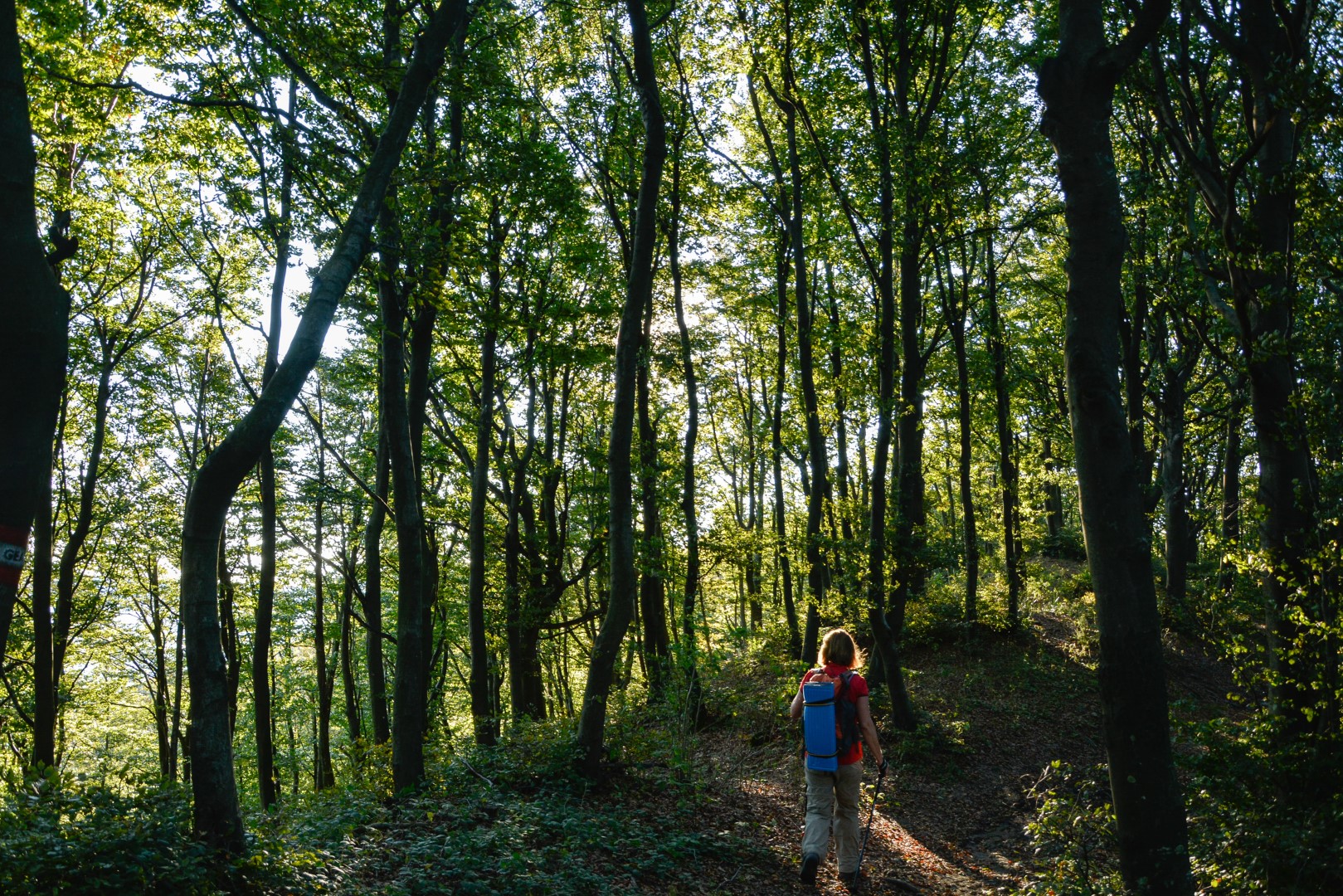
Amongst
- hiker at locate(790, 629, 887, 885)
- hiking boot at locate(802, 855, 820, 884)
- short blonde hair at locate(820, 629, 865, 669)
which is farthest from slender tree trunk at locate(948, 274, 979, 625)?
hiking boot at locate(802, 855, 820, 884)

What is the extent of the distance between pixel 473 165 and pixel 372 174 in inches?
165

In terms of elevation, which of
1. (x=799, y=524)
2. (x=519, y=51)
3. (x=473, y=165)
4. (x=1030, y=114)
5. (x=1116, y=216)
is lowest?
(x=799, y=524)

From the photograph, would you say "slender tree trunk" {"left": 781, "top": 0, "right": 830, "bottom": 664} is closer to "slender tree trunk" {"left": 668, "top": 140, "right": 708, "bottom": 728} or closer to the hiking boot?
"slender tree trunk" {"left": 668, "top": 140, "right": 708, "bottom": 728}

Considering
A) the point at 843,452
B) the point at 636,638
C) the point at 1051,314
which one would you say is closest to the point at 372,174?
the point at 636,638

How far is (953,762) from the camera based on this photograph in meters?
11.6

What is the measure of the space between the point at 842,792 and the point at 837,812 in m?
0.26

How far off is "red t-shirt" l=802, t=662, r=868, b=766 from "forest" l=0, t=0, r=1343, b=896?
1.13 m

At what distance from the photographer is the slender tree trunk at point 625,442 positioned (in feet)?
29.0

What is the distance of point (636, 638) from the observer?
642 inches

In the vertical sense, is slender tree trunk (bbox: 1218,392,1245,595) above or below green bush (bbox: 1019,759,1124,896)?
above

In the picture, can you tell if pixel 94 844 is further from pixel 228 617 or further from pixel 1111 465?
pixel 228 617

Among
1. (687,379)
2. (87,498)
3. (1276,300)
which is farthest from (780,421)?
(87,498)

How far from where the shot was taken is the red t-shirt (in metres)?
6.76

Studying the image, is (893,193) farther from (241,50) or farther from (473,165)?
(241,50)
